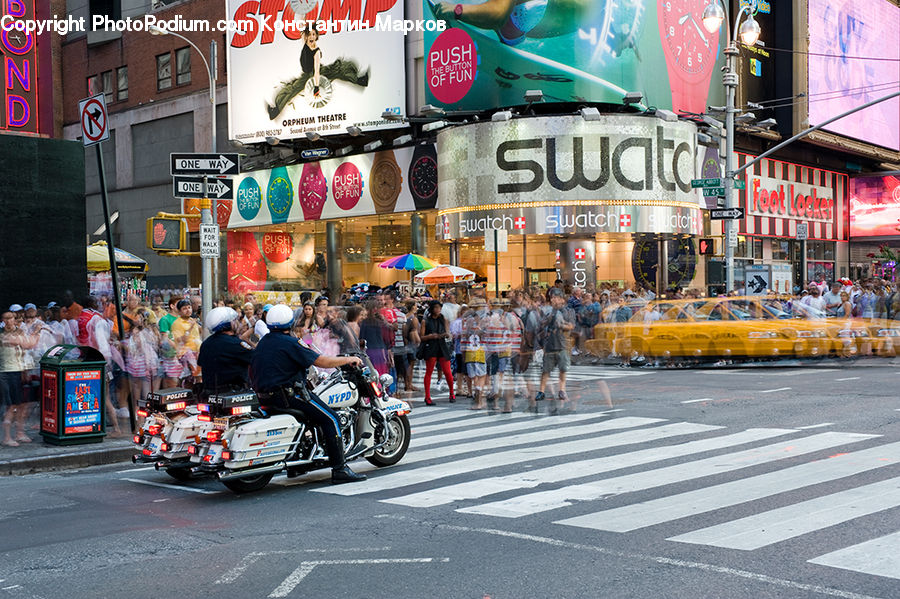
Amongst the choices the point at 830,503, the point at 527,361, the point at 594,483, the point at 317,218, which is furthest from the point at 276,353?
the point at 317,218

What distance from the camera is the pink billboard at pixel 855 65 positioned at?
149 feet

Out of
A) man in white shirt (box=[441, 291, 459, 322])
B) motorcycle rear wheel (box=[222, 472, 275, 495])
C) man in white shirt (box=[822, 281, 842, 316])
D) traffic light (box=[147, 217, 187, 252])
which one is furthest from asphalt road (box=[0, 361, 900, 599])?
man in white shirt (box=[822, 281, 842, 316])

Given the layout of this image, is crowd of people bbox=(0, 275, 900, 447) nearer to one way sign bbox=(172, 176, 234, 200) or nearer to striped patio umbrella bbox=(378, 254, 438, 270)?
one way sign bbox=(172, 176, 234, 200)

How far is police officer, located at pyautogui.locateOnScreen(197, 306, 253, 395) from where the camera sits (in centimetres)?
985

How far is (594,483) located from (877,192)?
49312mm

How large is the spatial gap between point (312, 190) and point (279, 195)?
2262 millimetres

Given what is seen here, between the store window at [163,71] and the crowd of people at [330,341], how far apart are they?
3290 centimetres

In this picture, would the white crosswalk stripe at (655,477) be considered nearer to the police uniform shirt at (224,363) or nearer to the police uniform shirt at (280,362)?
the police uniform shirt at (280,362)

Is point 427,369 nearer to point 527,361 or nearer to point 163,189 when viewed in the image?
point 527,361

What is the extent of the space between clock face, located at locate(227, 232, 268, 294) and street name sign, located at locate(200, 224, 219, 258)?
106 feet

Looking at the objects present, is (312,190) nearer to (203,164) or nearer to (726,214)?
(726,214)

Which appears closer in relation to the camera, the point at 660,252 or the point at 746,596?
the point at 746,596

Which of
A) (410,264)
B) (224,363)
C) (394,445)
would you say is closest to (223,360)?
(224,363)

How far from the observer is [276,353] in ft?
30.6
